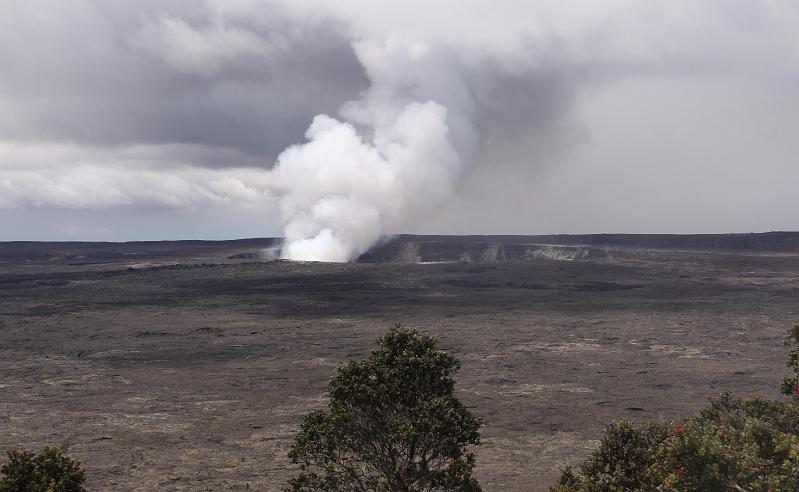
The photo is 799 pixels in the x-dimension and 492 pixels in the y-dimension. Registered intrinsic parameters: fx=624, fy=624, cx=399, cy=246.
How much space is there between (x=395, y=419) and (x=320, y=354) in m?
18.0

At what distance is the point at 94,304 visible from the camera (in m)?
37.8

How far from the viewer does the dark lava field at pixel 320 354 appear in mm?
13641

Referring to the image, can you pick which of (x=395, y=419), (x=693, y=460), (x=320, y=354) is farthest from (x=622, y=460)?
(x=320, y=354)

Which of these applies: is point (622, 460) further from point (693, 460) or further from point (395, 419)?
point (395, 419)

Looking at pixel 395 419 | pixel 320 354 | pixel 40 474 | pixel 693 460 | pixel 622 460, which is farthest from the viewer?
pixel 320 354

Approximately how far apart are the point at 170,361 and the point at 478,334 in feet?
42.7

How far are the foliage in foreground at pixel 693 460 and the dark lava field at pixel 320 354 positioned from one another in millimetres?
3899

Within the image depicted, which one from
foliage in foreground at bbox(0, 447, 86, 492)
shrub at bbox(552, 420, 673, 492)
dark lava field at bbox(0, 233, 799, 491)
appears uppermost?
foliage in foreground at bbox(0, 447, 86, 492)

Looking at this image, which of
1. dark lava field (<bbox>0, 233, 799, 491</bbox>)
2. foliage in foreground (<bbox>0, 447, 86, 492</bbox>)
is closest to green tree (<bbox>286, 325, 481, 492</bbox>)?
foliage in foreground (<bbox>0, 447, 86, 492</bbox>)

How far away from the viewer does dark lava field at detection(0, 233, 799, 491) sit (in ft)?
44.8

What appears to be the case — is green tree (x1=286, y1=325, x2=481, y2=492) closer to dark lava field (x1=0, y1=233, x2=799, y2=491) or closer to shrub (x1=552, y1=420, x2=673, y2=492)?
shrub (x1=552, y1=420, x2=673, y2=492)

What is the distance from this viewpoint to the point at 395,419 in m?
6.27

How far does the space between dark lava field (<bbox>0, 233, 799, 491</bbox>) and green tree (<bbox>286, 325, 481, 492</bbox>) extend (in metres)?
5.40

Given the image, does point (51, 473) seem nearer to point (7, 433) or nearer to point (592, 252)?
point (7, 433)
